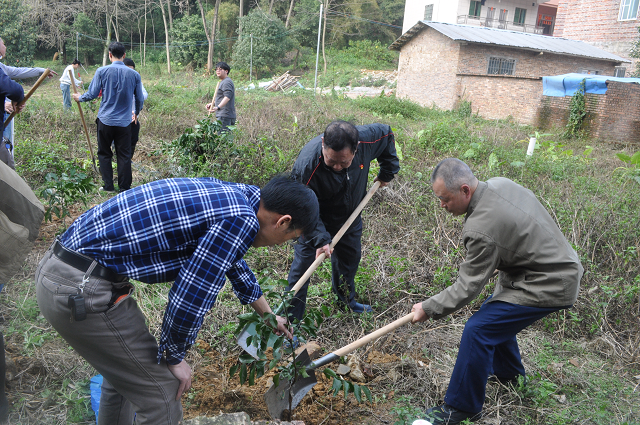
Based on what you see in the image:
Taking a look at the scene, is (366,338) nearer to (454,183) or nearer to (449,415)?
(449,415)

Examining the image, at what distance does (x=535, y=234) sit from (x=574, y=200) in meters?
3.09

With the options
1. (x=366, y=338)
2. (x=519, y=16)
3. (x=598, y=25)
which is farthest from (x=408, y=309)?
(x=519, y=16)

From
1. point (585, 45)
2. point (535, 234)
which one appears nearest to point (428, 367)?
point (535, 234)

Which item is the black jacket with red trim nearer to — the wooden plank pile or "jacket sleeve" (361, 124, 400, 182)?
"jacket sleeve" (361, 124, 400, 182)

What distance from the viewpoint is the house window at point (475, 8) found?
30.1 m

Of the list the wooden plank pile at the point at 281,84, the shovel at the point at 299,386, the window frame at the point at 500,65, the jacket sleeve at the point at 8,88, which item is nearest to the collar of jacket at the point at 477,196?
the shovel at the point at 299,386

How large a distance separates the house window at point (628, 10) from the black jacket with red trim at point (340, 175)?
72.8 feet

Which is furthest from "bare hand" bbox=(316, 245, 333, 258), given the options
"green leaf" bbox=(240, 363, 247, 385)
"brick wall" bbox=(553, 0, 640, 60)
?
"brick wall" bbox=(553, 0, 640, 60)

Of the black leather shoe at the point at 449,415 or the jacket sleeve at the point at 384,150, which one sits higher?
the jacket sleeve at the point at 384,150

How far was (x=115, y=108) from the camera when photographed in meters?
5.44

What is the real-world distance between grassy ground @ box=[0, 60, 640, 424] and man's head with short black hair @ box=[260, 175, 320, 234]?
1.32m

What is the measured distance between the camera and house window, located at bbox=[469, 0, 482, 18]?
3009cm

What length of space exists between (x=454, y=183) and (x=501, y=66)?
58.5 feet

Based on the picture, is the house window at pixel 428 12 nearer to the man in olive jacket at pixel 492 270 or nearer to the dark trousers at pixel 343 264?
the dark trousers at pixel 343 264
